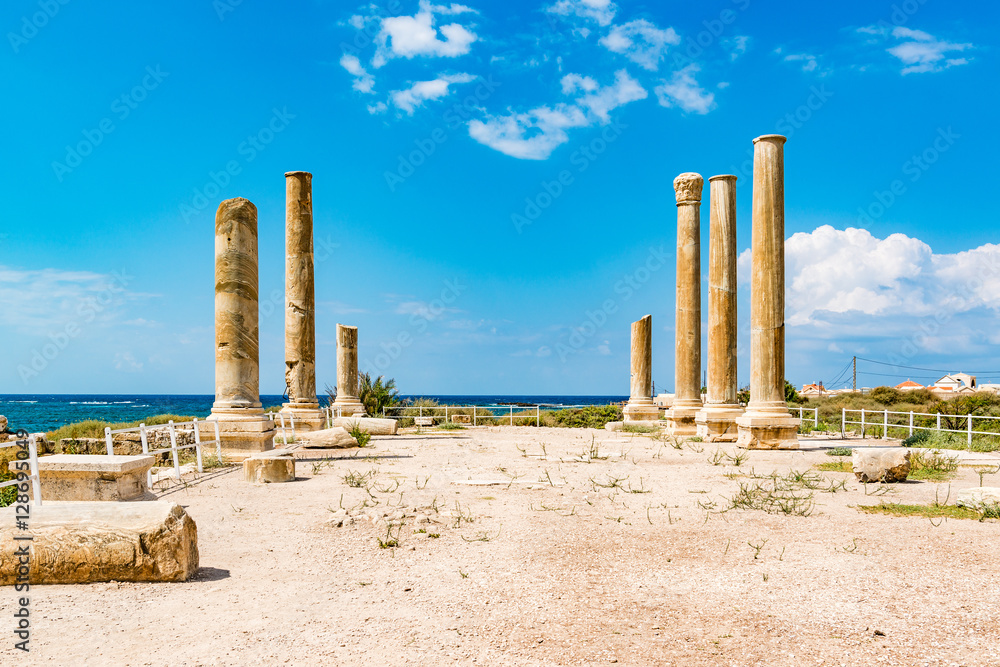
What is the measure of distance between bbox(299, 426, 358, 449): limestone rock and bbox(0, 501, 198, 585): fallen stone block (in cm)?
974

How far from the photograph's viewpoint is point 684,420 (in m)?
19.5

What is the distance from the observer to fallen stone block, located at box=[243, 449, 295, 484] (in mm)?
10281

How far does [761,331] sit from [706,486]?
7.05m

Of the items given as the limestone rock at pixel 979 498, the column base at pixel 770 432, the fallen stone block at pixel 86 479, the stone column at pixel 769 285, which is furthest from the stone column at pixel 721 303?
the fallen stone block at pixel 86 479

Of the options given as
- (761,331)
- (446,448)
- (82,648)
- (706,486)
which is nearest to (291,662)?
(82,648)

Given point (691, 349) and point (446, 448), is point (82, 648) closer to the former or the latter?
point (446, 448)

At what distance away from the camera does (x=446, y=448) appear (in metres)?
16.0

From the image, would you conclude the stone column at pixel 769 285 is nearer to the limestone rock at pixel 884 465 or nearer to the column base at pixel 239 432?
the limestone rock at pixel 884 465

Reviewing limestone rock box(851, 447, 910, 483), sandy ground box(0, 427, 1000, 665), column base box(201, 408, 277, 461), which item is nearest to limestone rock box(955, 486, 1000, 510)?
sandy ground box(0, 427, 1000, 665)

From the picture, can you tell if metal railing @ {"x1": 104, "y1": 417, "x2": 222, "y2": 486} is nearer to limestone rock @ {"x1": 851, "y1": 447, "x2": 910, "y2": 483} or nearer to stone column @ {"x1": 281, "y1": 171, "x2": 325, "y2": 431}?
stone column @ {"x1": 281, "y1": 171, "x2": 325, "y2": 431}

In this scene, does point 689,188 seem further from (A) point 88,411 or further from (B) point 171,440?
(A) point 88,411

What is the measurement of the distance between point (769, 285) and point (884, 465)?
6540 millimetres

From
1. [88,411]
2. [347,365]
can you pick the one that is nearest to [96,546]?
[347,365]

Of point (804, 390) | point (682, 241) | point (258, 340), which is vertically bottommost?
point (804, 390)
